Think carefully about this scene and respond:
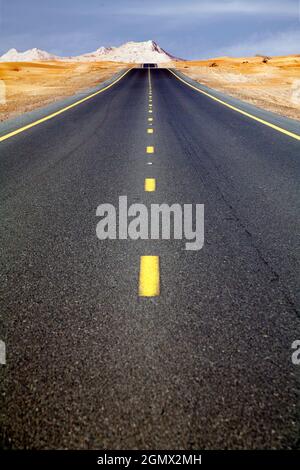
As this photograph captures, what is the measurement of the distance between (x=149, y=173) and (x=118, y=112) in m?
9.99

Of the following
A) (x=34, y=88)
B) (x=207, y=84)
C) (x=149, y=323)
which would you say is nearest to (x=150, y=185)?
(x=149, y=323)

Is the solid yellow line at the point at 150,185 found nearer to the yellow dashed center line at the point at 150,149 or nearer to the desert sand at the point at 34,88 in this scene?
the yellow dashed center line at the point at 150,149

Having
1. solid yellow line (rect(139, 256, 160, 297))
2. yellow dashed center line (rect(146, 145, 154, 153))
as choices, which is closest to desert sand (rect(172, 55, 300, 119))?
yellow dashed center line (rect(146, 145, 154, 153))

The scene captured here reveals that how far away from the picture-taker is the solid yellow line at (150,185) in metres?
6.28

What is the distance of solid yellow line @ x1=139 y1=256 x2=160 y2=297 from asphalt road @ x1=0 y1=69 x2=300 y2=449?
68 mm

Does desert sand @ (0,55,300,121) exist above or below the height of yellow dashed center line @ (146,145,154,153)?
above

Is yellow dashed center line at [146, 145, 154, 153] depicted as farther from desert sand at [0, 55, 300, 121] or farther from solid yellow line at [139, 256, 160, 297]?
desert sand at [0, 55, 300, 121]

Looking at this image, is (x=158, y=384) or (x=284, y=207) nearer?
(x=158, y=384)

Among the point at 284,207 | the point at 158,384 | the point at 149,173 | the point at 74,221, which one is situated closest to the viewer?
the point at 158,384

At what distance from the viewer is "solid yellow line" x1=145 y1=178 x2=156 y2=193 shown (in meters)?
6.28

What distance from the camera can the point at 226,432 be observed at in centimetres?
205

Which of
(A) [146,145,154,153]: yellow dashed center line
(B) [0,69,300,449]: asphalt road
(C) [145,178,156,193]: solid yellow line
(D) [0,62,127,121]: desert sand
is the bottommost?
(B) [0,69,300,449]: asphalt road
